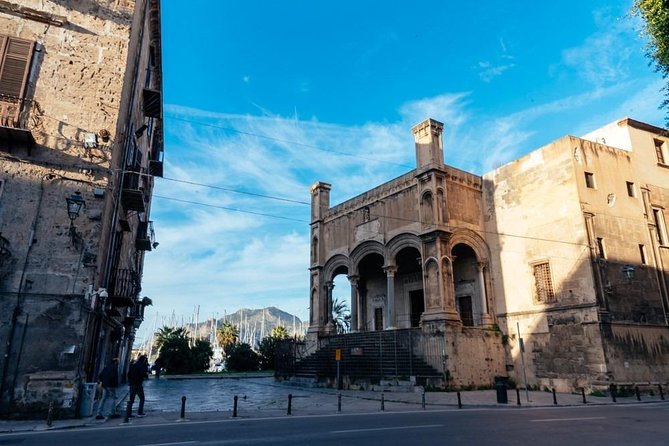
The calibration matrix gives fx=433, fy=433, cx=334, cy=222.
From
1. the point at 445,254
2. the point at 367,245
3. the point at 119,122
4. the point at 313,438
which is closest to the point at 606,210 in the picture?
the point at 445,254

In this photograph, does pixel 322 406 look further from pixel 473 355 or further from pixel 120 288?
pixel 473 355

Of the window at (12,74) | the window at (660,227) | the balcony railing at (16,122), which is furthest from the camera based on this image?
the window at (660,227)

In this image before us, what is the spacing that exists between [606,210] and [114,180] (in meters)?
22.5

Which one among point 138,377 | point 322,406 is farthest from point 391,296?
point 138,377

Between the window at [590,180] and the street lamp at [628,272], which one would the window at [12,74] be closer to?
the window at [590,180]

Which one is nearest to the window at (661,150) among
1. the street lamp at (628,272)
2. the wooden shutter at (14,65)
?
the street lamp at (628,272)

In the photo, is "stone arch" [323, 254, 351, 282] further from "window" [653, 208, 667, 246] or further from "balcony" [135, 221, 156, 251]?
"window" [653, 208, 667, 246]

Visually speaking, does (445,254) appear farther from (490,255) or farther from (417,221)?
(490,255)

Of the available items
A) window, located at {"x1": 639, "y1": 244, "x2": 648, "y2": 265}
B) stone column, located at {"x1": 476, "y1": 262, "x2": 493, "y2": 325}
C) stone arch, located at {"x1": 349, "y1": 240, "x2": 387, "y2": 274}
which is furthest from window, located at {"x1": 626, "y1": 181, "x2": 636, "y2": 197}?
stone arch, located at {"x1": 349, "y1": 240, "x2": 387, "y2": 274}

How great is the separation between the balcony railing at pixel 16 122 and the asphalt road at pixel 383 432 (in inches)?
312

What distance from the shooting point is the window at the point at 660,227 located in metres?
23.7

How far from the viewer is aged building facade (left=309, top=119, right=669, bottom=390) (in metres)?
20.1

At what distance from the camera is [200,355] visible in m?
37.4

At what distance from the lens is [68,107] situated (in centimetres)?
1348
